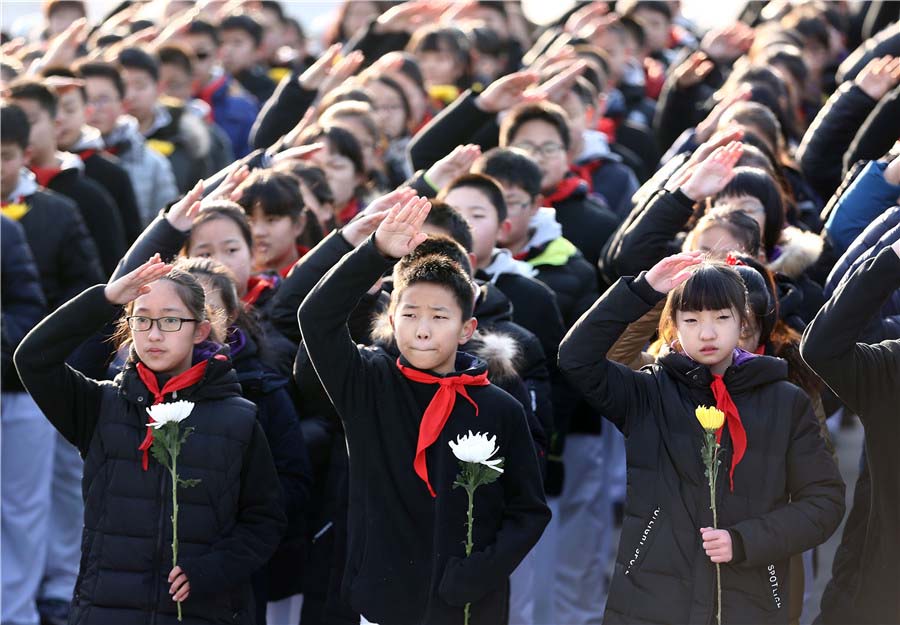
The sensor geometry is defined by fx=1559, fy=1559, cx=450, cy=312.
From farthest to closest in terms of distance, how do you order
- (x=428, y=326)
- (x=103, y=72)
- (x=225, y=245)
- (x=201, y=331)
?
(x=103, y=72), (x=225, y=245), (x=201, y=331), (x=428, y=326)

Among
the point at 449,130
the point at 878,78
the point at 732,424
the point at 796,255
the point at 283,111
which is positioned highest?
the point at 878,78

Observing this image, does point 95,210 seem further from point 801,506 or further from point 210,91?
point 801,506

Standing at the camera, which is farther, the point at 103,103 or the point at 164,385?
the point at 103,103

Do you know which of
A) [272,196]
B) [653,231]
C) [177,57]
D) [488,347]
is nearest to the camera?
[488,347]

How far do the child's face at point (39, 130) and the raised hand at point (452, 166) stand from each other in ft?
7.26

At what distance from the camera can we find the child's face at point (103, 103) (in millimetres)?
9109

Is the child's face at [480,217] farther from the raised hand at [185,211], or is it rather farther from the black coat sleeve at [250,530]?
the black coat sleeve at [250,530]

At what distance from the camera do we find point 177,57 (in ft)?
34.9

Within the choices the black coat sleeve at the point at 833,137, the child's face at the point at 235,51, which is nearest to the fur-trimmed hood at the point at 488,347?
the black coat sleeve at the point at 833,137

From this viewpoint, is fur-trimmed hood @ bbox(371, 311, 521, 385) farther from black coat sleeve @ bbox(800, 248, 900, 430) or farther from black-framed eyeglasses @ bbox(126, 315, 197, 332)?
black coat sleeve @ bbox(800, 248, 900, 430)

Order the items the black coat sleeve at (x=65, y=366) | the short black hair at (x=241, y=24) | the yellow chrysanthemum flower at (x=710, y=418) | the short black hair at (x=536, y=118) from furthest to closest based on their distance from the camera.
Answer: the short black hair at (x=241, y=24), the short black hair at (x=536, y=118), the black coat sleeve at (x=65, y=366), the yellow chrysanthemum flower at (x=710, y=418)

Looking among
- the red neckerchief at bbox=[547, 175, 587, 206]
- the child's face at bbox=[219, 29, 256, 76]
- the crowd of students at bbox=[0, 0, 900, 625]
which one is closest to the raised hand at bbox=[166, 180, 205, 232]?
the crowd of students at bbox=[0, 0, 900, 625]

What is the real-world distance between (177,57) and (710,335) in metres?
6.89

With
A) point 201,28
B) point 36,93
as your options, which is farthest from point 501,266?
point 201,28
